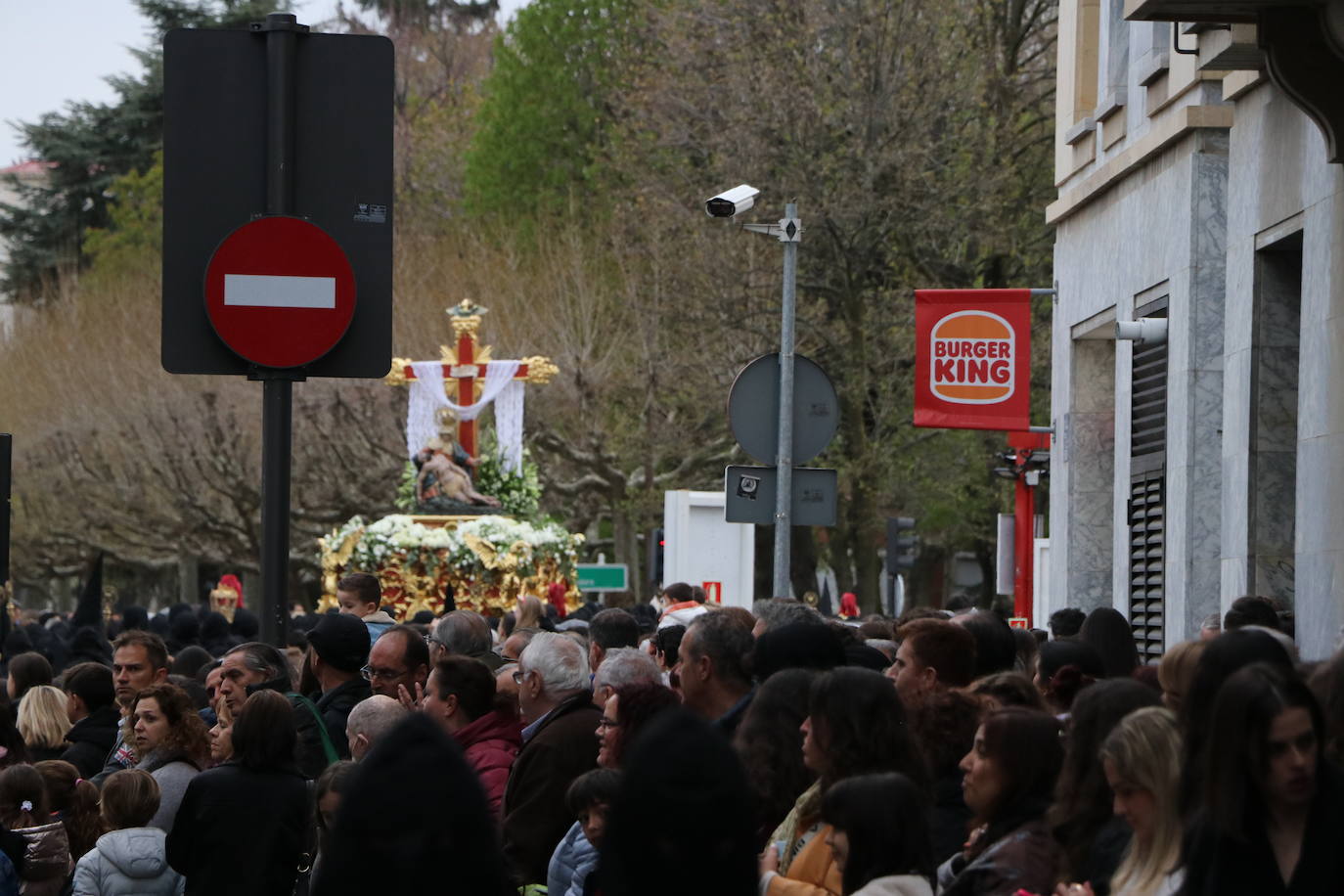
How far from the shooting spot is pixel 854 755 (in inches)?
221

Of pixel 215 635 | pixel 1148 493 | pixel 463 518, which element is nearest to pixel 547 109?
pixel 463 518

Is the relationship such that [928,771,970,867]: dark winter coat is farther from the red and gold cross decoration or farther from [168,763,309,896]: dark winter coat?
the red and gold cross decoration

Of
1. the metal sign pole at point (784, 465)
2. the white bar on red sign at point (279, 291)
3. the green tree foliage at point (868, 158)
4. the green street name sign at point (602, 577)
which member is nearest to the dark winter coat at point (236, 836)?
the white bar on red sign at point (279, 291)

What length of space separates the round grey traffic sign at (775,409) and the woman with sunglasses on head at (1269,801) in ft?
28.4

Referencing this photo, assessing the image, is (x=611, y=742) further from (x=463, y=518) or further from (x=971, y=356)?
(x=463, y=518)

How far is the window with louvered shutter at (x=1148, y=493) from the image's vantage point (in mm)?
15359

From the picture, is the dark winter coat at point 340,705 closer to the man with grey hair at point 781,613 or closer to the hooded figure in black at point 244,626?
the man with grey hair at point 781,613

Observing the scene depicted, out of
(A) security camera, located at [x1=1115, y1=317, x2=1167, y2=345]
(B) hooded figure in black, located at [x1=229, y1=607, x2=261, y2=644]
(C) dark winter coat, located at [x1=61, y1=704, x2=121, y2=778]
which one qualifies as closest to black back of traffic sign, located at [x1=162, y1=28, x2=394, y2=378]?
(C) dark winter coat, located at [x1=61, y1=704, x2=121, y2=778]

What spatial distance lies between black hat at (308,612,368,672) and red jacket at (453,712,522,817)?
3.47ft

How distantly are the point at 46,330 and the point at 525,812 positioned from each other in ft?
158

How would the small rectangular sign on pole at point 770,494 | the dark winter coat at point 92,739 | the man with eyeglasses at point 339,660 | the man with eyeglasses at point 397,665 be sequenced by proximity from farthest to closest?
the small rectangular sign on pole at point 770,494 < the dark winter coat at point 92,739 < the man with eyeglasses at point 339,660 < the man with eyeglasses at point 397,665

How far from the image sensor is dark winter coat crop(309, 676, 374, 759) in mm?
8109

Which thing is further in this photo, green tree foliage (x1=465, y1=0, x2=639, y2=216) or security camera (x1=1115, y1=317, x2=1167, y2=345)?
green tree foliage (x1=465, y1=0, x2=639, y2=216)

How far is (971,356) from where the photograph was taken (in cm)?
1850
